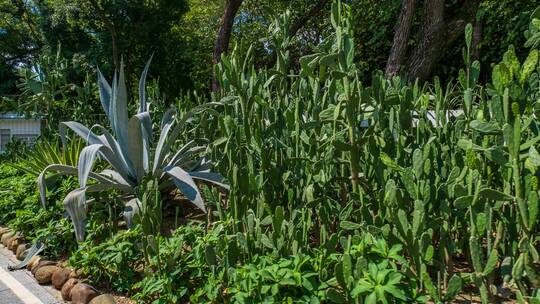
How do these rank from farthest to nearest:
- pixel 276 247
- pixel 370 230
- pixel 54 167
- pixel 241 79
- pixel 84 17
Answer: pixel 84 17, pixel 54 167, pixel 241 79, pixel 276 247, pixel 370 230

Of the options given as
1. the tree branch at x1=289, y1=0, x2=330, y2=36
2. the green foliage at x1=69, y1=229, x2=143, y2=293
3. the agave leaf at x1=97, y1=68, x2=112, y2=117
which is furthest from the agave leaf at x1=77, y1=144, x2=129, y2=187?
the tree branch at x1=289, y1=0, x2=330, y2=36

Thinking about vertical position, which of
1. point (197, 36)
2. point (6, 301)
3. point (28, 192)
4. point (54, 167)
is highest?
point (197, 36)

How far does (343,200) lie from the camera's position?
336 centimetres

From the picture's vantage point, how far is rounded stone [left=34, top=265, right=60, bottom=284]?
392 centimetres

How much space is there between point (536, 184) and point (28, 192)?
5375 millimetres

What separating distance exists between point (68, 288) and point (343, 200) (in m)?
2.17

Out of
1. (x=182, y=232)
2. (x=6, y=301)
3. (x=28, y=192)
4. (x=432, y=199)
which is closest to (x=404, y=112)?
(x=432, y=199)

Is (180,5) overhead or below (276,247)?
overhead

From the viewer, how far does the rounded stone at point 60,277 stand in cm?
377

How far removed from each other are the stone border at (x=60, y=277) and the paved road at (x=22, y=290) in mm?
59

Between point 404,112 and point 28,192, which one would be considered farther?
point 28,192

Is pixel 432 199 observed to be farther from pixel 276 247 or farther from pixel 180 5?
pixel 180 5

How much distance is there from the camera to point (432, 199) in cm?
255

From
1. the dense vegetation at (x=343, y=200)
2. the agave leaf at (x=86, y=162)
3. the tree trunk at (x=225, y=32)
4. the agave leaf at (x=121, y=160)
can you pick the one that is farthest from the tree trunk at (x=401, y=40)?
the agave leaf at (x=86, y=162)
